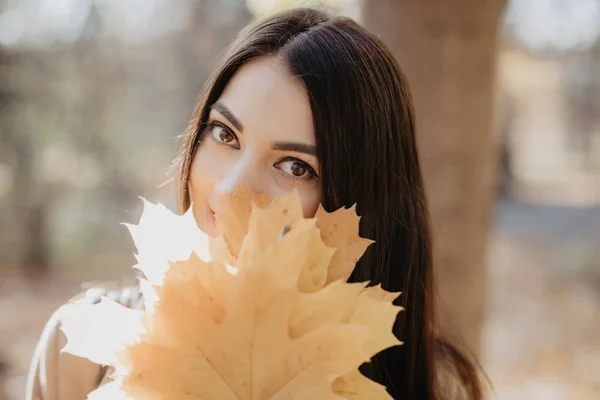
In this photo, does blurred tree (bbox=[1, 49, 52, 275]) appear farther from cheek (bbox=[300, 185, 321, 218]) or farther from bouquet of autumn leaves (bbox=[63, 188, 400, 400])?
bouquet of autumn leaves (bbox=[63, 188, 400, 400])

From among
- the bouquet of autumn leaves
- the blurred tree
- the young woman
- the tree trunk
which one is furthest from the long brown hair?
the blurred tree

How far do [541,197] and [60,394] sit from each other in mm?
10945

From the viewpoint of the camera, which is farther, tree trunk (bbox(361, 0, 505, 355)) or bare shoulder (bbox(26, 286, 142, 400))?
tree trunk (bbox(361, 0, 505, 355))

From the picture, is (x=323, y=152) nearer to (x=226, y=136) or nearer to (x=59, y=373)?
(x=226, y=136)

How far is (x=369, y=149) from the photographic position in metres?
1.26

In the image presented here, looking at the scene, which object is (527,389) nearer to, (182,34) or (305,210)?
(305,210)

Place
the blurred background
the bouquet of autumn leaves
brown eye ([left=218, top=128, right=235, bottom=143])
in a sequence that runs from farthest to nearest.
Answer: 1. the blurred background
2. brown eye ([left=218, top=128, right=235, bottom=143])
3. the bouquet of autumn leaves

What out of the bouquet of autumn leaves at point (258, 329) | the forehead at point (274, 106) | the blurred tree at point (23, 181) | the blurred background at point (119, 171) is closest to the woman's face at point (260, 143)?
the forehead at point (274, 106)

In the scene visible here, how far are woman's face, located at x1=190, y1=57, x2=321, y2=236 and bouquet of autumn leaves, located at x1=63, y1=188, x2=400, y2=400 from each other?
29 cm

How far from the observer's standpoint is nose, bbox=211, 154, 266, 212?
1137 mm

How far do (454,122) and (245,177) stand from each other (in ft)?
3.36

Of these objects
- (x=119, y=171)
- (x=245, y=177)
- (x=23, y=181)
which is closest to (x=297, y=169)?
(x=245, y=177)

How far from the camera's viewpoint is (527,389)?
4.54 meters

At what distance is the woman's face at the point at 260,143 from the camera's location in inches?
45.4
